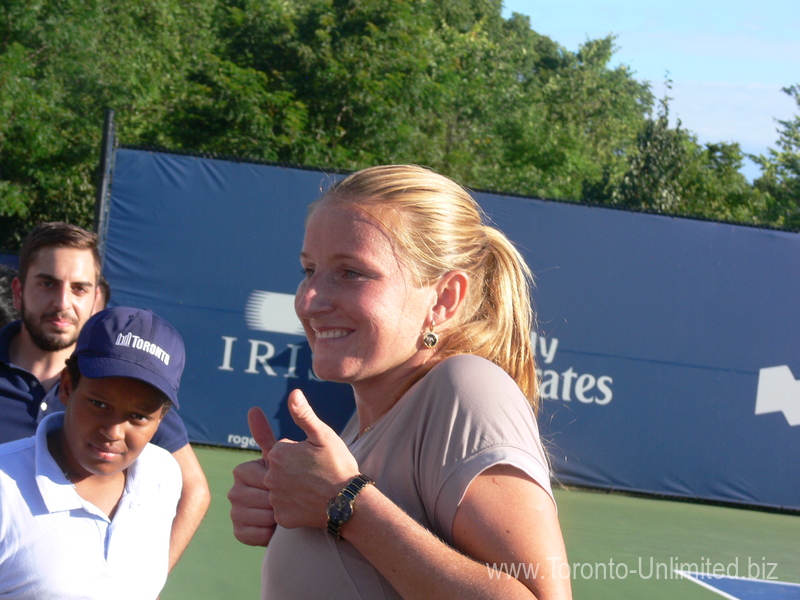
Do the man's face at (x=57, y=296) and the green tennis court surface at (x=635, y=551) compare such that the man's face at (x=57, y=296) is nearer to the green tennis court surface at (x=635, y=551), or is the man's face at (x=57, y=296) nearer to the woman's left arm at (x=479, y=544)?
the green tennis court surface at (x=635, y=551)

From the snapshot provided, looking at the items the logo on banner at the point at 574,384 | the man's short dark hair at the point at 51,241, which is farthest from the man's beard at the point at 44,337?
the logo on banner at the point at 574,384

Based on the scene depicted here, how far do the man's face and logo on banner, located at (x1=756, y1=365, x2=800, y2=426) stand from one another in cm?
660

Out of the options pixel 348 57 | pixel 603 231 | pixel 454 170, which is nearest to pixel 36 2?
pixel 348 57

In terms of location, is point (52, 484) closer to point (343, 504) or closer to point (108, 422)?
point (108, 422)

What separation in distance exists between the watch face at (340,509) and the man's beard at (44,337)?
2.03 m

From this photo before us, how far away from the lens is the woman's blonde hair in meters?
1.46

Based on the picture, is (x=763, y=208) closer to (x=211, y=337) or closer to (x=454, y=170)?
(x=454, y=170)

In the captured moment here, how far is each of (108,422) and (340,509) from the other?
3.30 ft

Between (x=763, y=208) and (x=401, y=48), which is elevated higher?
(x=401, y=48)

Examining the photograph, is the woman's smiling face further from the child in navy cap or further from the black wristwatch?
the child in navy cap

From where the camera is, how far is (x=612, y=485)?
8.17 m

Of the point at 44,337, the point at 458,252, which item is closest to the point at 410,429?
the point at 458,252

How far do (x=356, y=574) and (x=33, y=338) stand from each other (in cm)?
211

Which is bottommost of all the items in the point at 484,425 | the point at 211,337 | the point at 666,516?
the point at 666,516
